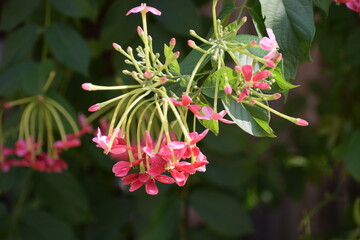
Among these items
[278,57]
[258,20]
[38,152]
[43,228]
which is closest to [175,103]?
[278,57]

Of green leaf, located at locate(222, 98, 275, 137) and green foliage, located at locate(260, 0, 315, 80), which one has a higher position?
green foliage, located at locate(260, 0, 315, 80)

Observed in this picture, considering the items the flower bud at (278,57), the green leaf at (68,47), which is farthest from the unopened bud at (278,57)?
the green leaf at (68,47)

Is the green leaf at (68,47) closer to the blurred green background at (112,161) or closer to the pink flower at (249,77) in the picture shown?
the blurred green background at (112,161)

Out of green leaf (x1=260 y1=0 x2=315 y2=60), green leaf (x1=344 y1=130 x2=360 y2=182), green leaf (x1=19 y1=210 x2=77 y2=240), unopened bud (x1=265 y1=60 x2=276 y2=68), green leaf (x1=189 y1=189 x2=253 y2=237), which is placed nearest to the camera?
unopened bud (x1=265 y1=60 x2=276 y2=68)

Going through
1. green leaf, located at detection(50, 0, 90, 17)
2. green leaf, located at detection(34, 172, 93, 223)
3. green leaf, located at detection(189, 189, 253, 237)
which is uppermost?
Result: green leaf, located at detection(50, 0, 90, 17)

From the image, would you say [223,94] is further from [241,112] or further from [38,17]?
[38,17]

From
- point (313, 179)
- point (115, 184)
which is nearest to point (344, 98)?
point (313, 179)

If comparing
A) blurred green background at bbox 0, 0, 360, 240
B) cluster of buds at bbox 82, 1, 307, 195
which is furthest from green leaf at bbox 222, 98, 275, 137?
blurred green background at bbox 0, 0, 360, 240

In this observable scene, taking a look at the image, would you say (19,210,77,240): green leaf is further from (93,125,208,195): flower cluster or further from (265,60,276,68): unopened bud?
(265,60,276,68): unopened bud
